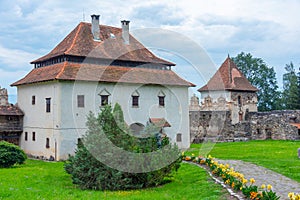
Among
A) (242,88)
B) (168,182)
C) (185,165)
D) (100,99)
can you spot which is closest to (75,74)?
(100,99)

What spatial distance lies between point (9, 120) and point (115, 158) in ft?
56.9

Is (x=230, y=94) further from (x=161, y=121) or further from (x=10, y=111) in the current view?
(x=10, y=111)

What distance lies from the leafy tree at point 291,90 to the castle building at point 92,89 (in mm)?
28947

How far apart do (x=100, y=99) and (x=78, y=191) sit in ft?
44.6

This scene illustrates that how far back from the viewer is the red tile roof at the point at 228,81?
43750mm

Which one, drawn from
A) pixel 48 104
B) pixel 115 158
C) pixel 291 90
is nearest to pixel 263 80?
pixel 291 90

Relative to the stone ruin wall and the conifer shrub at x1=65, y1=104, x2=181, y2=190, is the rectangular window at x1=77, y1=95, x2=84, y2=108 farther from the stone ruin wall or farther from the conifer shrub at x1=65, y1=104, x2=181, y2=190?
the stone ruin wall

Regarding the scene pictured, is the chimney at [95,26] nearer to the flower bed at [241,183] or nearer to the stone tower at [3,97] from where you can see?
the stone tower at [3,97]

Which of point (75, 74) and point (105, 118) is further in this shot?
point (75, 74)

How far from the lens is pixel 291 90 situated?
56.4 meters

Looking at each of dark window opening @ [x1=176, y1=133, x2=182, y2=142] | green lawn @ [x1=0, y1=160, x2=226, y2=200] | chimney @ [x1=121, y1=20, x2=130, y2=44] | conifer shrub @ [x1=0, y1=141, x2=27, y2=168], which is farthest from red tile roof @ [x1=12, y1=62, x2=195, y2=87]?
green lawn @ [x1=0, y1=160, x2=226, y2=200]

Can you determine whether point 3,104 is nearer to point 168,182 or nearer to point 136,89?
point 136,89

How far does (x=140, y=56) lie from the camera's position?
3064cm

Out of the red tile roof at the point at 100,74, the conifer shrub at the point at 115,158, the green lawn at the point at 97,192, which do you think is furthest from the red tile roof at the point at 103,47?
the conifer shrub at the point at 115,158
